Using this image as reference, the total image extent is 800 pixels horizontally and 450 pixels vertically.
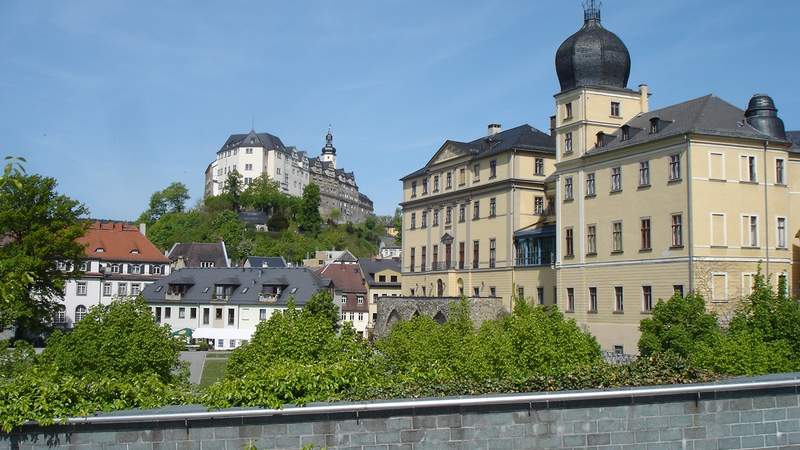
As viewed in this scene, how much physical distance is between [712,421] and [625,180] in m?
33.1

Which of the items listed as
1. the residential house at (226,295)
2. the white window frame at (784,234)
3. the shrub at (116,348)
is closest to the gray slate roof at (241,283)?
the residential house at (226,295)

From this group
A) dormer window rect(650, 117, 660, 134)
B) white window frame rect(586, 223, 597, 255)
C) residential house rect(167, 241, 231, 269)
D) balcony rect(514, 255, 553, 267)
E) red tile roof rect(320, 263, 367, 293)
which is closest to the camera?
dormer window rect(650, 117, 660, 134)

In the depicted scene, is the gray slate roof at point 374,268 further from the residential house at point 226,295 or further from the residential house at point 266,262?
the residential house at point 266,262

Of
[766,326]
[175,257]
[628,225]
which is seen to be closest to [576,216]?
[628,225]

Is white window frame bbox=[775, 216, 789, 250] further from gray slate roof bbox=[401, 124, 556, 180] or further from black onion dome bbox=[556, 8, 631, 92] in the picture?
gray slate roof bbox=[401, 124, 556, 180]

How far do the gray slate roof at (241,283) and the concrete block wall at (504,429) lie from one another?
6094cm

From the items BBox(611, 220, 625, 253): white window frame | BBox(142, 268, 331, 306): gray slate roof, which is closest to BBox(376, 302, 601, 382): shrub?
BBox(611, 220, 625, 253): white window frame

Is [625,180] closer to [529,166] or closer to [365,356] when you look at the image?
[529,166]

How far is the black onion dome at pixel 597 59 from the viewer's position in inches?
1944

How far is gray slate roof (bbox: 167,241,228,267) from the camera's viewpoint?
336 feet

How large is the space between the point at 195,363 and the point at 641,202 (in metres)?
30.3

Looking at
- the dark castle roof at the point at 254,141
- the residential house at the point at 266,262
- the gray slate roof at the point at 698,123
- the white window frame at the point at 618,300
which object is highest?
the dark castle roof at the point at 254,141

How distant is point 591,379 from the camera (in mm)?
13055

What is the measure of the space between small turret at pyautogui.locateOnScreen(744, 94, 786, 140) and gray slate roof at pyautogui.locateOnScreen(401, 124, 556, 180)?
58.3 feet
